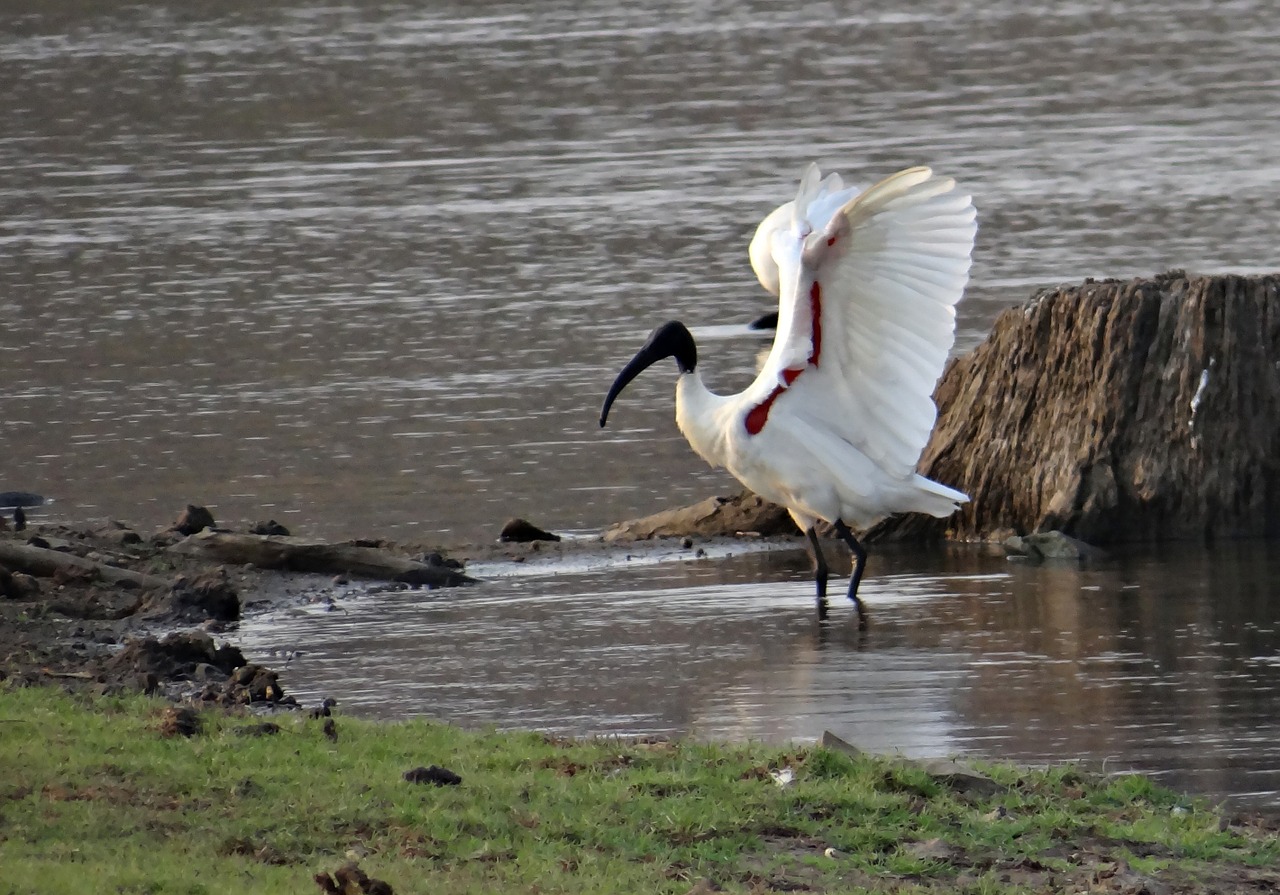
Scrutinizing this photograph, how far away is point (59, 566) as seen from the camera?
393 inches

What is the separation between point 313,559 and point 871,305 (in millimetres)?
2878

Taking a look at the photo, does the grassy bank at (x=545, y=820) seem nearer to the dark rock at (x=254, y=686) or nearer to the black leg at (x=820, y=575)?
the dark rock at (x=254, y=686)

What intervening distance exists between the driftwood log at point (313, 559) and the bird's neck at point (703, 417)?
1311mm

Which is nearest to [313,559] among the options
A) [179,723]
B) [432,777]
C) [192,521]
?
[192,521]

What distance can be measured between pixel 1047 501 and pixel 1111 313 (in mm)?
999

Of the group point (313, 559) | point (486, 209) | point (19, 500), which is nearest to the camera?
point (313, 559)

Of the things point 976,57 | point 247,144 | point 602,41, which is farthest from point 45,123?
point 976,57

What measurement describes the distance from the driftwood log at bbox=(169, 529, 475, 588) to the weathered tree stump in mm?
2878

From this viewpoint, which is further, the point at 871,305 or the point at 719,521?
the point at 719,521

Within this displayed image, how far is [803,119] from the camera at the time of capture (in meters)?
27.7

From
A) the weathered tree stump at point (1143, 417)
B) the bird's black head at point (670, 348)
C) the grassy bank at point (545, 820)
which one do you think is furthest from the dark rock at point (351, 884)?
A: the weathered tree stump at point (1143, 417)

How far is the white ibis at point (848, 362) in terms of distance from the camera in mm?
10352

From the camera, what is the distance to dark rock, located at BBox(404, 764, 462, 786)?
6.58 metres

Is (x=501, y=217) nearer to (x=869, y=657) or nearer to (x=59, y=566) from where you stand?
(x=59, y=566)
